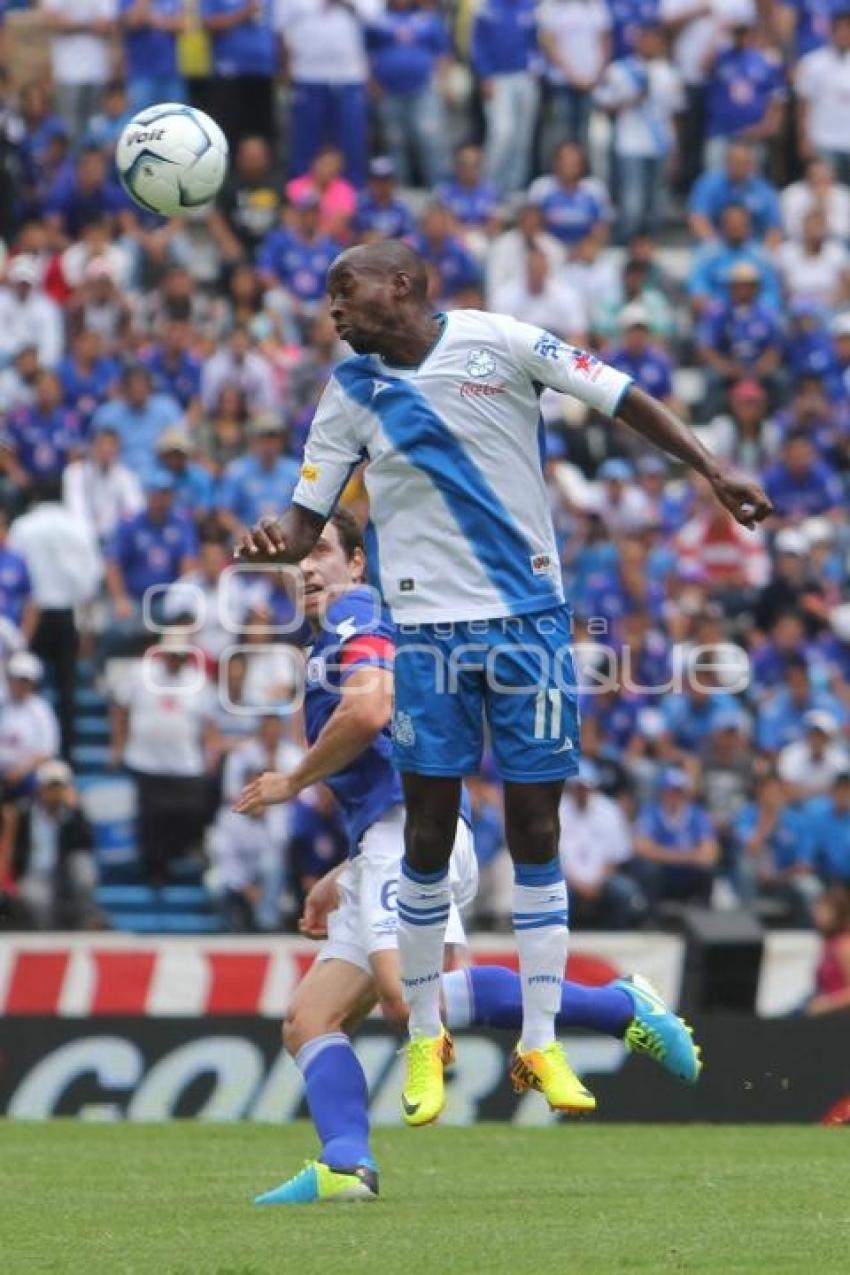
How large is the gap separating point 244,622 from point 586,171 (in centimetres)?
773

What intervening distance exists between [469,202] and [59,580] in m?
7.08

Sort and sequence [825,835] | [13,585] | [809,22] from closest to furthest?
[825,835] < [13,585] < [809,22]

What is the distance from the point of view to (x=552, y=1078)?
942 cm

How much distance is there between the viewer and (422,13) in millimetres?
26422

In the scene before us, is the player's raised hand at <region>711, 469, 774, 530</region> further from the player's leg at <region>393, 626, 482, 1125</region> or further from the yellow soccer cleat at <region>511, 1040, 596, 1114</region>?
the yellow soccer cleat at <region>511, 1040, 596, 1114</region>

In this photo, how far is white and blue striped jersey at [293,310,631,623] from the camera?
30.6 ft

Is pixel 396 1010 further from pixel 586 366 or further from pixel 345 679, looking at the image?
pixel 586 366

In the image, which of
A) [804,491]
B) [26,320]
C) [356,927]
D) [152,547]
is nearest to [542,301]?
[804,491]

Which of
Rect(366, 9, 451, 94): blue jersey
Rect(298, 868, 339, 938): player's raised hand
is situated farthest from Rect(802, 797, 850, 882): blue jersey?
Rect(298, 868, 339, 938): player's raised hand

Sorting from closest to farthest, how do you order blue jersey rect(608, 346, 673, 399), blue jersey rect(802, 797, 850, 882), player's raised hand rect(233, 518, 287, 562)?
player's raised hand rect(233, 518, 287, 562), blue jersey rect(802, 797, 850, 882), blue jersey rect(608, 346, 673, 399)

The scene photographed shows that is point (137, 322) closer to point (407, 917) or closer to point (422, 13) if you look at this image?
point (422, 13)

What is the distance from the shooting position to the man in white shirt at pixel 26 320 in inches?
901

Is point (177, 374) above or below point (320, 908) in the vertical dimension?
above

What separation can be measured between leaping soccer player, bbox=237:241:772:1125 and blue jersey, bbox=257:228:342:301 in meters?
14.8
